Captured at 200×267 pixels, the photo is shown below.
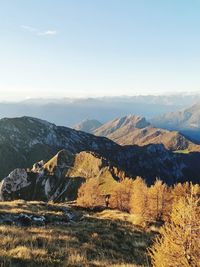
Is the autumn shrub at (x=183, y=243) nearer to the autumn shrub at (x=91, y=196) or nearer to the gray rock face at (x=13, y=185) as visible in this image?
the autumn shrub at (x=91, y=196)

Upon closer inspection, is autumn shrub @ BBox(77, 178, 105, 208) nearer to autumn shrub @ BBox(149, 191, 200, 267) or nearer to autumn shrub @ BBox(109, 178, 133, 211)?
autumn shrub @ BBox(109, 178, 133, 211)

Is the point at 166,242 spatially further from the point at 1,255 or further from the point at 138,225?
the point at 138,225

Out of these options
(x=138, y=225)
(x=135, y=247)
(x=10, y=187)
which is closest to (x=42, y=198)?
(x=10, y=187)

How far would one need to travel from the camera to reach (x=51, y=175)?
633 ft

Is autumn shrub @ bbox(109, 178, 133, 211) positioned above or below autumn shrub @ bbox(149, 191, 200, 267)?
below

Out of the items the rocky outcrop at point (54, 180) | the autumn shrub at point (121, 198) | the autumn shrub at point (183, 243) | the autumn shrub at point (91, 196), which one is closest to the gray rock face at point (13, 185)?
the rocky outcrop at point (54, 180)

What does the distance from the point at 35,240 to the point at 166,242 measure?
292 inches

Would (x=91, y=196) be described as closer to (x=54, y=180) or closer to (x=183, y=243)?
(x=54, y=180)

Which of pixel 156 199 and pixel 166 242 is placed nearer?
pixel 166 242

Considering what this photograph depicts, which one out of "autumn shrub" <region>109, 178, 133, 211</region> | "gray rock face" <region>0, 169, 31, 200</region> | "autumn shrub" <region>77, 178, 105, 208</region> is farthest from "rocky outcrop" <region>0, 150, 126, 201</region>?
"autumn shrub" <region>109, 178, 133, 211</region>

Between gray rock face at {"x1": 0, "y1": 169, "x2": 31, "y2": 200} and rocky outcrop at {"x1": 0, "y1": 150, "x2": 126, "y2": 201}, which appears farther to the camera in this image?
gray rock face at {"x1": 0, "y1": 169, "x2": 31, "y2": 200}

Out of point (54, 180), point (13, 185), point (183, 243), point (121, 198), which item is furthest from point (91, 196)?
point (183, 243)

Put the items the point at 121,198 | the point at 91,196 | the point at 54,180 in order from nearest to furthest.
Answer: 1. the point at 121,198
2. the point at 91,196
3. the point at 54,180

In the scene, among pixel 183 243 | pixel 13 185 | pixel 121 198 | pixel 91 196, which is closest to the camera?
pixel 183 243
